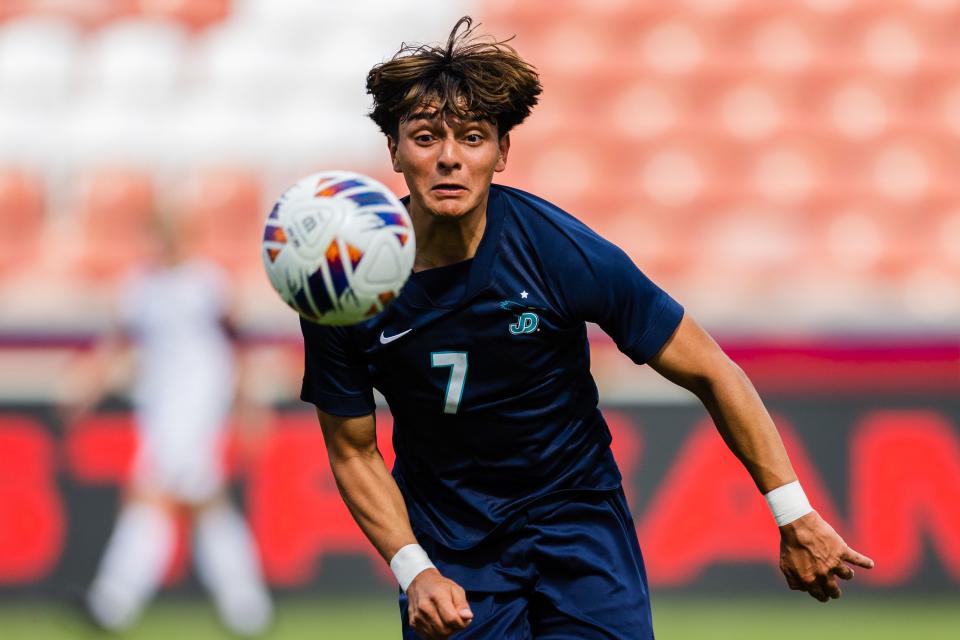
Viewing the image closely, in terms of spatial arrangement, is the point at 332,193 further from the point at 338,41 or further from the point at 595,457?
the point at 338,41

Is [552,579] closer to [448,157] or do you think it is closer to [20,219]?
[448,157]

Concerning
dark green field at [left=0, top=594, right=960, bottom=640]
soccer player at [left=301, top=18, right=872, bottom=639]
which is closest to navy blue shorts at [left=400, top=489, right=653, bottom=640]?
soccer player at [left=301, top=18, right=872, bottom=639]

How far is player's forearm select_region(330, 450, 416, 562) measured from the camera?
12.8 feet

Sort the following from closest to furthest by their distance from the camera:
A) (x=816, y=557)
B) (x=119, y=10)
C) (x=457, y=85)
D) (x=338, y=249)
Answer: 1. (x=338, y=249)
2. (x=816, y=557)
3. (x=457, y=85)
4. (x=119, y=10)

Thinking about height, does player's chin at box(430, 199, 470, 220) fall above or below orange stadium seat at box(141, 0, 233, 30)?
below

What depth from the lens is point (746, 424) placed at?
147 inches

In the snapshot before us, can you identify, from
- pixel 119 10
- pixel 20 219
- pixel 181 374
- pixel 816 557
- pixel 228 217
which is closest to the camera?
pixel 816 557

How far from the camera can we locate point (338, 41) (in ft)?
39.5

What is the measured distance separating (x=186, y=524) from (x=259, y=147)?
3.71 m

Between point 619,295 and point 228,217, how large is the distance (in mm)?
7209

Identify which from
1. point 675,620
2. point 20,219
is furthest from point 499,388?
point 20,219

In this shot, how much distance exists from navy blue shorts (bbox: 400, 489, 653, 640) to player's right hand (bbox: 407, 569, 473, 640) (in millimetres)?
234

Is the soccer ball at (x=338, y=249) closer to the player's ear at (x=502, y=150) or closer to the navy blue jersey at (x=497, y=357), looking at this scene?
the navy blue jersey at (x=497, y=357)

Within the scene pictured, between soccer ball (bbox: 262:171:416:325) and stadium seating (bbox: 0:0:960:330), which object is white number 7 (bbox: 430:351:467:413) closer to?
soccer ball (bbox: 262:171:416:325)
